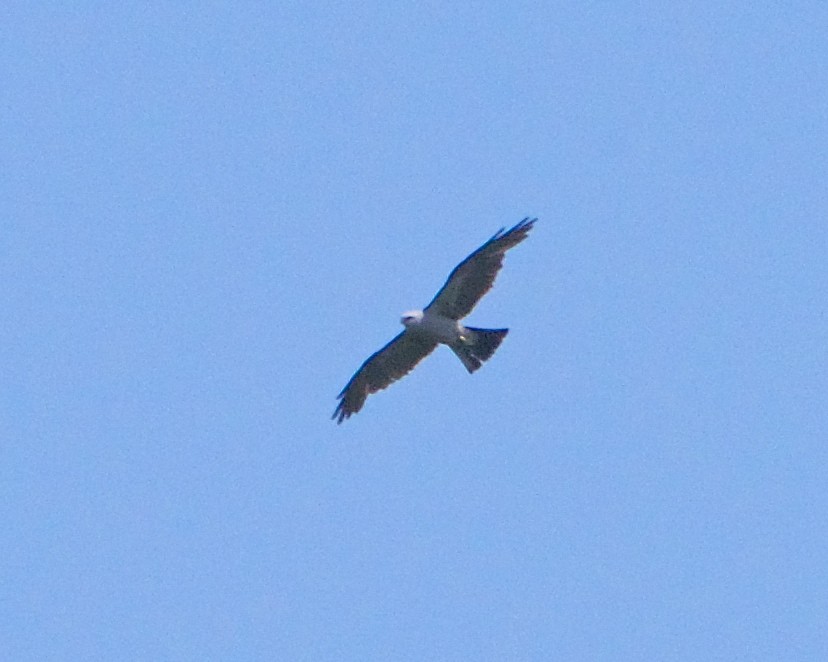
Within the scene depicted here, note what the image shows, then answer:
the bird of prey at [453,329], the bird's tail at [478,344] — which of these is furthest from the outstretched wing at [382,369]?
the bird's tail at [478,344]

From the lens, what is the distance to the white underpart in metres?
24.8

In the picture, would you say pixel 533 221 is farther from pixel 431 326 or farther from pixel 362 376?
pixel 362 376

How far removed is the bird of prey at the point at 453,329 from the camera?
24312 mm

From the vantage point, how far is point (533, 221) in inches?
958

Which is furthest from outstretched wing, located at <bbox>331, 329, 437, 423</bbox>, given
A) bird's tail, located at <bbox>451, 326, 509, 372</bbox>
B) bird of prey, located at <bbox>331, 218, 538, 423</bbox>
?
bird's tail, located at <bbox>451, 326, 509, 372</bbox>

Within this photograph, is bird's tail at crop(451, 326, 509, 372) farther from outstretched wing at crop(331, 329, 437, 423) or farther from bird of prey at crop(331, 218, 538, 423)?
outstretched wing at crop(331, 329, 437, 423)

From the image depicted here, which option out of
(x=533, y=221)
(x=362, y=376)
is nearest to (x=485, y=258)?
(x=533, y=221)

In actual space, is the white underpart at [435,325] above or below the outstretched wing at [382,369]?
below

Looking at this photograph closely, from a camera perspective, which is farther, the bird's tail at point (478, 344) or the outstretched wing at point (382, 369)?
the outstretched wing at point (382, 369)

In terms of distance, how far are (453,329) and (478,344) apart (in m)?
0.39

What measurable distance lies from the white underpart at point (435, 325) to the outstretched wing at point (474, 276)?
8 cm

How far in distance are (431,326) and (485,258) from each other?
1.18 meters

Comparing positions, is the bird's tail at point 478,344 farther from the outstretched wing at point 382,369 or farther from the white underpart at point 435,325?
the outstretched wing at point 382,369

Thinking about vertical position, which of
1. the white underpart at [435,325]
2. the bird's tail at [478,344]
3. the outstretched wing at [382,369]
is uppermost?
the outstretched wing at [382,369]
